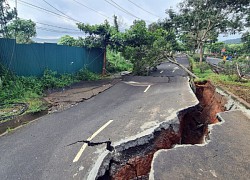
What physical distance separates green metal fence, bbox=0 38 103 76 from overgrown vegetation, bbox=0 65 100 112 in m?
0.43

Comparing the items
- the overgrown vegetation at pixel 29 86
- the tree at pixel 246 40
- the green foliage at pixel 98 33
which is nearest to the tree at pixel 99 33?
the green foliage at pixel 98 33

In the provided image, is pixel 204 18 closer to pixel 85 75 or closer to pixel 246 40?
pixel 246 40

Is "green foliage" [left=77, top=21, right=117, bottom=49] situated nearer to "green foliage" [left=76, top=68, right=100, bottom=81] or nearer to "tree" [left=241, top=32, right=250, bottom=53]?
"green foliage" [left=76, top=68, right=100, bottom=81]

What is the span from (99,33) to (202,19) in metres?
12.6

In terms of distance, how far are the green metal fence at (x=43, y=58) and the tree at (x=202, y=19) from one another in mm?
11793

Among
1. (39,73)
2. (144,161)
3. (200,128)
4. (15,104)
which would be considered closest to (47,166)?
(144,161)

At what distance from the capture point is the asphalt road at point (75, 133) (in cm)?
429

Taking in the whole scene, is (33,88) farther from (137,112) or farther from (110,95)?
(137,112)

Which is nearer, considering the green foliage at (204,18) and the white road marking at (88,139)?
the white road marking at (88,139)

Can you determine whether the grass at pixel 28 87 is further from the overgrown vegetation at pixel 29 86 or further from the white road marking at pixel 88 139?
the white road marking at pixel 88 139

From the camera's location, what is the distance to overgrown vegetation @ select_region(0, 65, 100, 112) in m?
8.43

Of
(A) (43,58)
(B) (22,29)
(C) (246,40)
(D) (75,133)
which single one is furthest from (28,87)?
(C) (246,40)

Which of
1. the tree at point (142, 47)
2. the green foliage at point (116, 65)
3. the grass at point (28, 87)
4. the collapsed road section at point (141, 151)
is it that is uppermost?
the tree at point (142, 47)

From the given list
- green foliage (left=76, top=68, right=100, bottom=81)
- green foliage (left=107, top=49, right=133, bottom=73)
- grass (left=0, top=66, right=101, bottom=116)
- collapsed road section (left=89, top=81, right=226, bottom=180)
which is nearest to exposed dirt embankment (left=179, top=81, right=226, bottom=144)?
collapsed road section (left=89, top=81, right=226, bottom=180)
